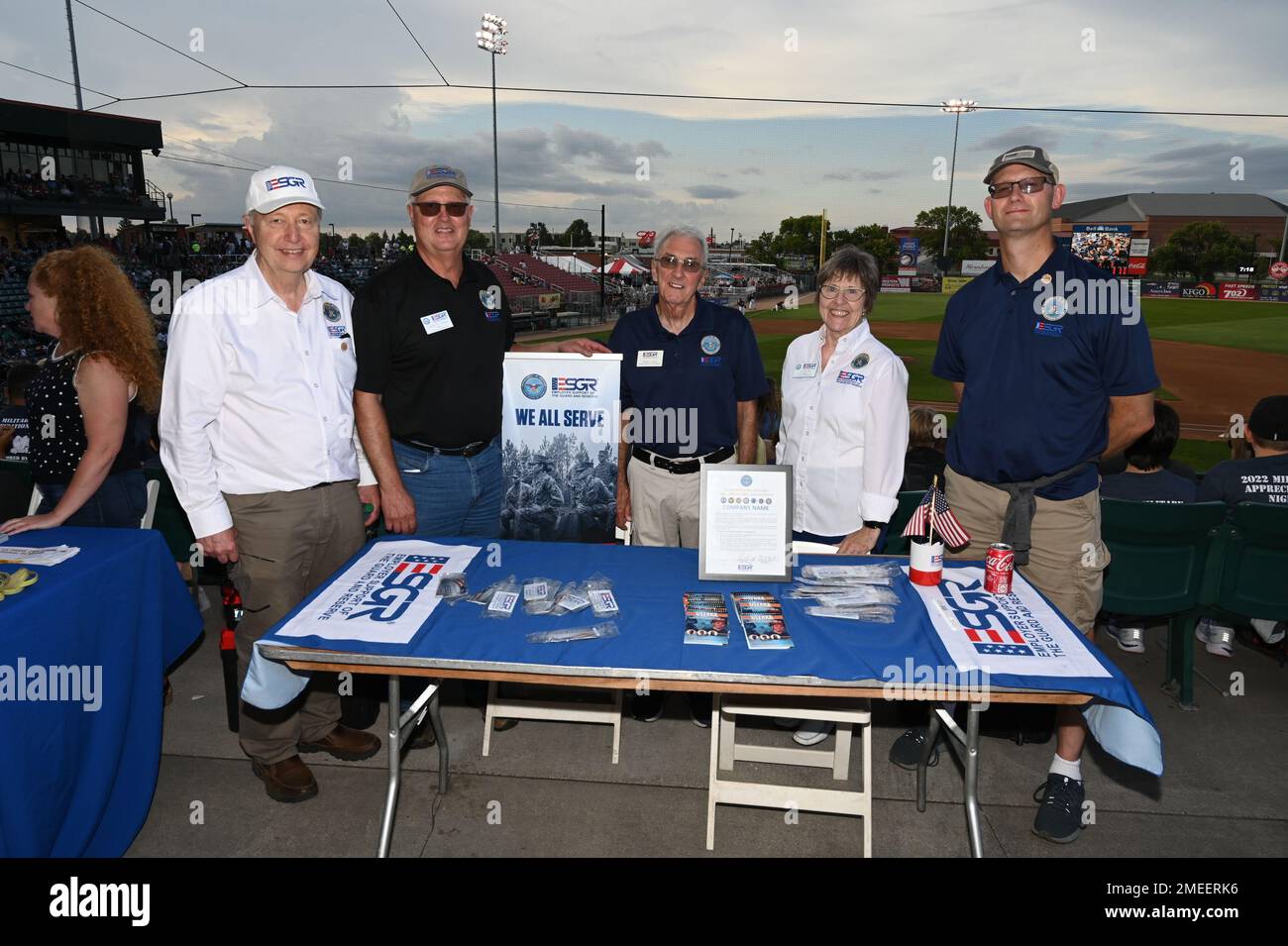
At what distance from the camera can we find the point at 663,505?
157 inches

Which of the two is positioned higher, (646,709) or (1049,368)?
(1049,368)

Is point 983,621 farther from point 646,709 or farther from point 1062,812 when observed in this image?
point 646,709

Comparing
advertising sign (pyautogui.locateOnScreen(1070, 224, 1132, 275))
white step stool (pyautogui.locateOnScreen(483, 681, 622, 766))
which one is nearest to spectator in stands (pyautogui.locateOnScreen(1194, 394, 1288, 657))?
white step stool (pyautogui.locateOnScreen(483, 681, 622, 766))

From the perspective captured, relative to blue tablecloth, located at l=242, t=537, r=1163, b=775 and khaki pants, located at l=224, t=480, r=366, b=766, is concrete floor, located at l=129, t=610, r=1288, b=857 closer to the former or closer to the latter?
khaki pants, located at l=224, t=480, r=366, b=766

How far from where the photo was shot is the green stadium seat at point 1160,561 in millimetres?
4195

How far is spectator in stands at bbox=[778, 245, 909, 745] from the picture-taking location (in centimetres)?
350

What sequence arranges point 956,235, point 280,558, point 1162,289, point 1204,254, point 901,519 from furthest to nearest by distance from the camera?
point 956,235
point 1204,254
point 1162,289
point 901,519
point 280,558

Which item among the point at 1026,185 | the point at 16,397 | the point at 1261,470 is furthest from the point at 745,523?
the point at 16,397

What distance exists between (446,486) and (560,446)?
61cm

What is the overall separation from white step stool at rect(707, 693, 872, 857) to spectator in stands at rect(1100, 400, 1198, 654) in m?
2.22

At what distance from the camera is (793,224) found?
7438cm

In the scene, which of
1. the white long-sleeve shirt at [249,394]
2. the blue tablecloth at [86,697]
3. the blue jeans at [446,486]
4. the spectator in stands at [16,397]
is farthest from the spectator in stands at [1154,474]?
the spectator in stands at [16,397]
